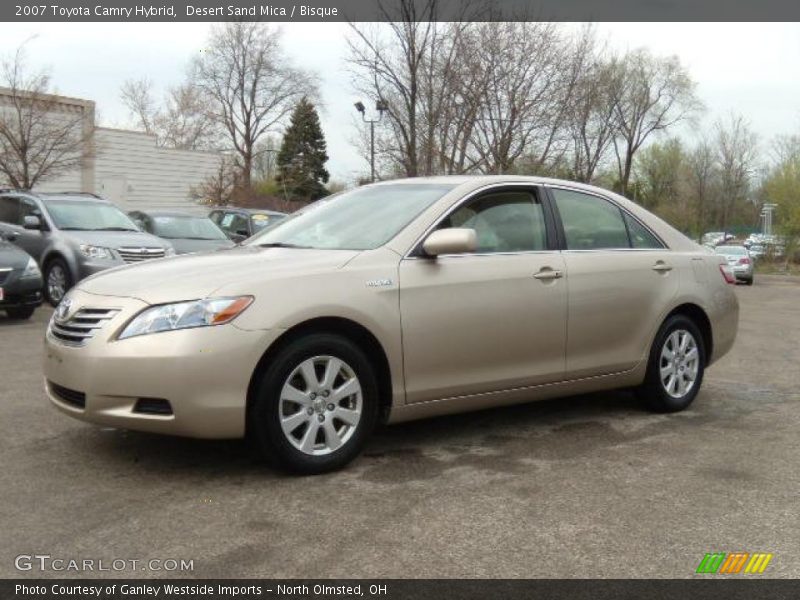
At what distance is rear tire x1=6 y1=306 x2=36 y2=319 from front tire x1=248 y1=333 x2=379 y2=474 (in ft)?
24.3

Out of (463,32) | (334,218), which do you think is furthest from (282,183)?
(334,218)

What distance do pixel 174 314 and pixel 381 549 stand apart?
149 cm

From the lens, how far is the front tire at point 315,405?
4000 mm

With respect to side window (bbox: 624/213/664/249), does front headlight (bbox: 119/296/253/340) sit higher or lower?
lower

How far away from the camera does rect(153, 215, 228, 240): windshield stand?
14.5 m

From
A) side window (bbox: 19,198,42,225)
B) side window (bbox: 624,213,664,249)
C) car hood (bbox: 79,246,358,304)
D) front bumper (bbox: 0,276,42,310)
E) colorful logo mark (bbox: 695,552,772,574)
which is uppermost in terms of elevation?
side window (bbox: 19,198,42,225)

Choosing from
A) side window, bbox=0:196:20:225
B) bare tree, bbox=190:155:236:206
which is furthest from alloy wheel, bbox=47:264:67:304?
bare tree, bbox=190:155:236:206

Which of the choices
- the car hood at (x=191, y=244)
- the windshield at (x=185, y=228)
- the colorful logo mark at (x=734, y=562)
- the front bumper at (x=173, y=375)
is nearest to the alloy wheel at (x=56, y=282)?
the car hood at (x=191, y=244)

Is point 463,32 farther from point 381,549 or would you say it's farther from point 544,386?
point 381,549

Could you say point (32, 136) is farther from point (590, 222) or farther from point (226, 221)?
point (590, 222)

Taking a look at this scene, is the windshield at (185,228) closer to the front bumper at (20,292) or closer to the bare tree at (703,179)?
the front bumper at (20,292)

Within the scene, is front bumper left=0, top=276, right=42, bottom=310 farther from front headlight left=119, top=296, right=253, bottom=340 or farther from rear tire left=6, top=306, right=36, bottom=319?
front headlight left=119, top=296, right=253, bottom=340

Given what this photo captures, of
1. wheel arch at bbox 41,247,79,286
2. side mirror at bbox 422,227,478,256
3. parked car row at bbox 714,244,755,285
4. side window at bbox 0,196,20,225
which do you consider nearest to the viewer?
side mirror at bbox 422,227,478,256

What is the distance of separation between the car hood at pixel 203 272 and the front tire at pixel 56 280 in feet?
24.8
